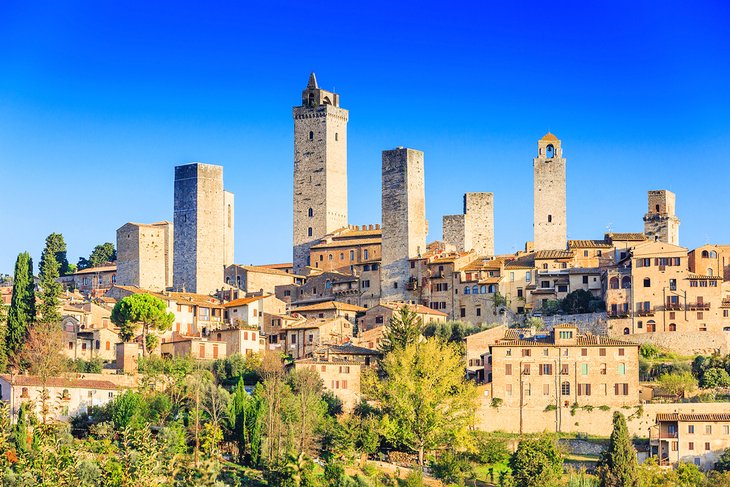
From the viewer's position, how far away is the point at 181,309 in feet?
266

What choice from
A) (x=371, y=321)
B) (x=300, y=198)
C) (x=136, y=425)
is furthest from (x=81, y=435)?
(x=300, y=198)

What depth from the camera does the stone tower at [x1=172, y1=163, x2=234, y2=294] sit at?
9275cm

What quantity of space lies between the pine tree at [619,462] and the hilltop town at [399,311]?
2853 mm

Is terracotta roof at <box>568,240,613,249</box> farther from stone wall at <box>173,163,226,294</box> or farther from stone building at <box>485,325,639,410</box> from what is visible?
stone wall at <box>173,163,226,294</box>

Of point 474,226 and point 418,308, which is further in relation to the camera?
point 474,226

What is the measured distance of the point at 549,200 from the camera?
290 ft

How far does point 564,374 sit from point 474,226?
87.9ft

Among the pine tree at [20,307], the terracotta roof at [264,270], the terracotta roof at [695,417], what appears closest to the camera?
the terracotta roof at [695,417]

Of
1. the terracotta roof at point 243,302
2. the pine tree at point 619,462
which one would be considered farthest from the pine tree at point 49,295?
the pine tree at point 619,462

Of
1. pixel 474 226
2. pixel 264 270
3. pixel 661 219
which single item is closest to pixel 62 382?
pixel 264 270

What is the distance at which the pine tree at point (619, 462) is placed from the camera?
59.5 m

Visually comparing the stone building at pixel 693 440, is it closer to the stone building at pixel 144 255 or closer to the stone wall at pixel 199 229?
the stone wall at pixel 199 229

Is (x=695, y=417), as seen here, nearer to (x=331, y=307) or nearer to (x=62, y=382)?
(x=331, y=307)

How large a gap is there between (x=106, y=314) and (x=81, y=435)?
55.8ft
